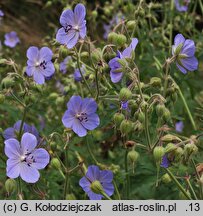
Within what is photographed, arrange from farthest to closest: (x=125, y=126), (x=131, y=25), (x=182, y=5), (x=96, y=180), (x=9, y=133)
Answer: (x=182, y=5) < (x=131, y=25) < (x=9, y=133) < (x=96, y=180) < (x=125, y=126)

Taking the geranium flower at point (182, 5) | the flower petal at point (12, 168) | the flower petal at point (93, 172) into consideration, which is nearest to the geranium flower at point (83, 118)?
the flower petal at point (93, 172)

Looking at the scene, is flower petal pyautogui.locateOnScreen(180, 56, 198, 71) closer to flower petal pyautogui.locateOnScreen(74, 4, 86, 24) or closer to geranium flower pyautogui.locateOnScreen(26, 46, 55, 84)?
flower petal pyautogui.locateOnScreen(74, 4, 86, 24)

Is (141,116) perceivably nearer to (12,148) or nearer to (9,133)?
(12,148)

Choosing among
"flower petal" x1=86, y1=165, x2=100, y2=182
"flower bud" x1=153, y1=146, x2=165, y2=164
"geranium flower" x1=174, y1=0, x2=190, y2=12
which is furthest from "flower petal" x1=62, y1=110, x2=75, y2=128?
"geranium flower" x1=174, y1=0, x2=190, y2=12

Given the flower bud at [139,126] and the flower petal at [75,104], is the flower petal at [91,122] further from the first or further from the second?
the flower bud at [139,126]

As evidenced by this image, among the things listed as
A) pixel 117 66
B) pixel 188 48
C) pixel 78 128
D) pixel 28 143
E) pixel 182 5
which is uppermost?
pixel 182 5

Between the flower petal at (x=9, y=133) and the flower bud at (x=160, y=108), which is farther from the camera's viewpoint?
the flower petal at (x=9, y=133)

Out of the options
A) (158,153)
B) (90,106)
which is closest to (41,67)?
(90,106)
